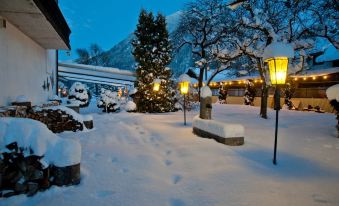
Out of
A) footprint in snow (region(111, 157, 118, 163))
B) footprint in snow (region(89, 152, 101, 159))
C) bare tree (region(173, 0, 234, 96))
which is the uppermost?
bare tree (region(173, 0, 234, 96))

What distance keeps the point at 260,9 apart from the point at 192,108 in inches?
394

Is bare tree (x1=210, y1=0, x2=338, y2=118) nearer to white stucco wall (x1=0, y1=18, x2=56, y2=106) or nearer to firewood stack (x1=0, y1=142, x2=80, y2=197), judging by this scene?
white stucco wall (x1=0, y1=18, x2=56, y2=106)

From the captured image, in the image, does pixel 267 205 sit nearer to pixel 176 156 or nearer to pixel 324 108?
pixel 176 156

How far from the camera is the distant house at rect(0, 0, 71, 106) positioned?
6.42 metres

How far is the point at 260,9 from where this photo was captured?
13.5 meters

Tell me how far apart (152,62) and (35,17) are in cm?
1300

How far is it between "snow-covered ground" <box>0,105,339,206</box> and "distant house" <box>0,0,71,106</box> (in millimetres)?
2371

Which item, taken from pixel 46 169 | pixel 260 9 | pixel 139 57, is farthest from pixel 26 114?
pixel 139 57

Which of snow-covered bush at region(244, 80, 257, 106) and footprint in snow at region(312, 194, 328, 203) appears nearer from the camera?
footprint in snow at region(312, 194, 328, 203)

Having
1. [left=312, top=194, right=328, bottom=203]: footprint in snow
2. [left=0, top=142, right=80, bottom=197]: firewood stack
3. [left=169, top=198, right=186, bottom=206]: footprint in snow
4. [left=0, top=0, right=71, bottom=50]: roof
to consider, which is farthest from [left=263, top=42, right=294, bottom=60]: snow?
[left=0, top=0, right=71, bottom=50]: roof

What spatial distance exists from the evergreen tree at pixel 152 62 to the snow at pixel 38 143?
609 inches

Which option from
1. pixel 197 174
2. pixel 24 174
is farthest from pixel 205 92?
pixel 24 174

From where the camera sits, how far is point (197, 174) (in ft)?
15.4

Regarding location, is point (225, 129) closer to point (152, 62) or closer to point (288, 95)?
point (152, 62)
